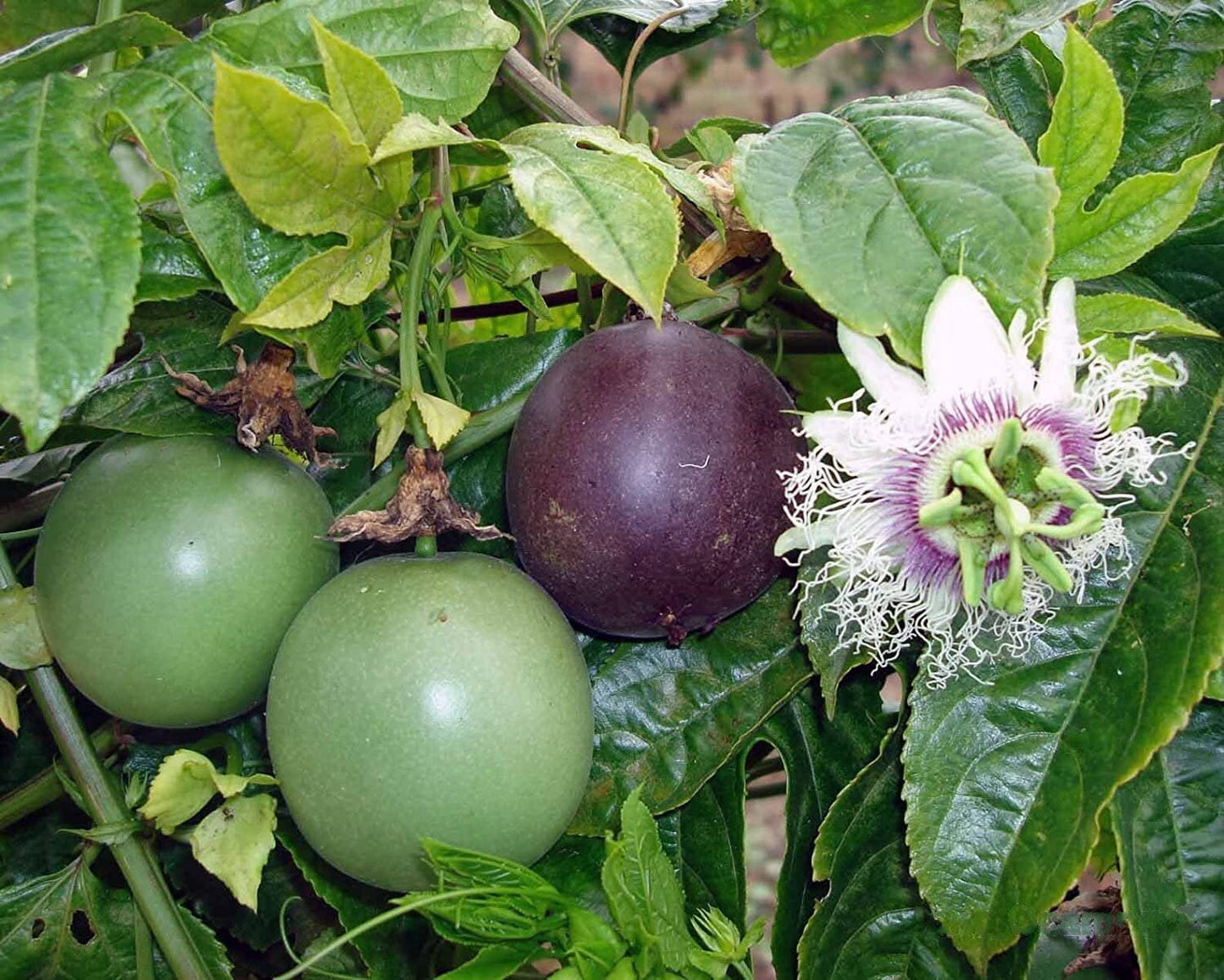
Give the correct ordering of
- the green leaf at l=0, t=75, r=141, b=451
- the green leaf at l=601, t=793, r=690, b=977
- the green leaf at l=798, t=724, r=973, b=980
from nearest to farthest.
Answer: the green leaf at l=0, t=75, r=141, b=451 → the green leaf at l=601, t=793, r=690, b=977 → the green leaf at l=798, t=724, r=973, b=980

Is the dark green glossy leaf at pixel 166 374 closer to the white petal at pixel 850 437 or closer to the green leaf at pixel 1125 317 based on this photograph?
the white petal at pixel 850 437

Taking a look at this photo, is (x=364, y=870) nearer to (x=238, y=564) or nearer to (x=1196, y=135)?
(x=238, y=564)

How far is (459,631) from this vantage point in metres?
0.56

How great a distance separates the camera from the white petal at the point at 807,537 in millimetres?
572

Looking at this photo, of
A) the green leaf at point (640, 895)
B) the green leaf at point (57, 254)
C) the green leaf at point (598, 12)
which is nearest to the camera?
the green leaf at point (57, 254)

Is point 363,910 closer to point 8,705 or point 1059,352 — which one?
point 8,705

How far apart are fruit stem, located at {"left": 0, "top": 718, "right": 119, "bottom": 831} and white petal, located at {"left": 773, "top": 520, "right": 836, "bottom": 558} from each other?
418mm

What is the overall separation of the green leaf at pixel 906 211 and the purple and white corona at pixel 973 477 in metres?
0.01

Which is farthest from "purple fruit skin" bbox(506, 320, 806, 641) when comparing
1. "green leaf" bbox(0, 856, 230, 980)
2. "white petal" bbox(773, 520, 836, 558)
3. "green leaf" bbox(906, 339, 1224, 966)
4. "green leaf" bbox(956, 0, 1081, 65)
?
"green leaf" bbox(0, 856, 230, 980)

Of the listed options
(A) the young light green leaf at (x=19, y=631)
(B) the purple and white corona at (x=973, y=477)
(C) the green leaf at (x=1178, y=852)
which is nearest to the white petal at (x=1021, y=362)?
(B) the purple and white corona at (x=973, y=477)

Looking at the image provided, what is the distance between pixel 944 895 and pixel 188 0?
0.61m

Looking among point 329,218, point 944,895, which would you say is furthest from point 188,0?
point 944,895

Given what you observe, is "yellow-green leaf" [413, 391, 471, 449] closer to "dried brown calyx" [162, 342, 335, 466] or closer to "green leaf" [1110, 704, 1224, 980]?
"dried brown calyx" [162, 342, 335, 466]

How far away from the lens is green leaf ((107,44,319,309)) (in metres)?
0.53
